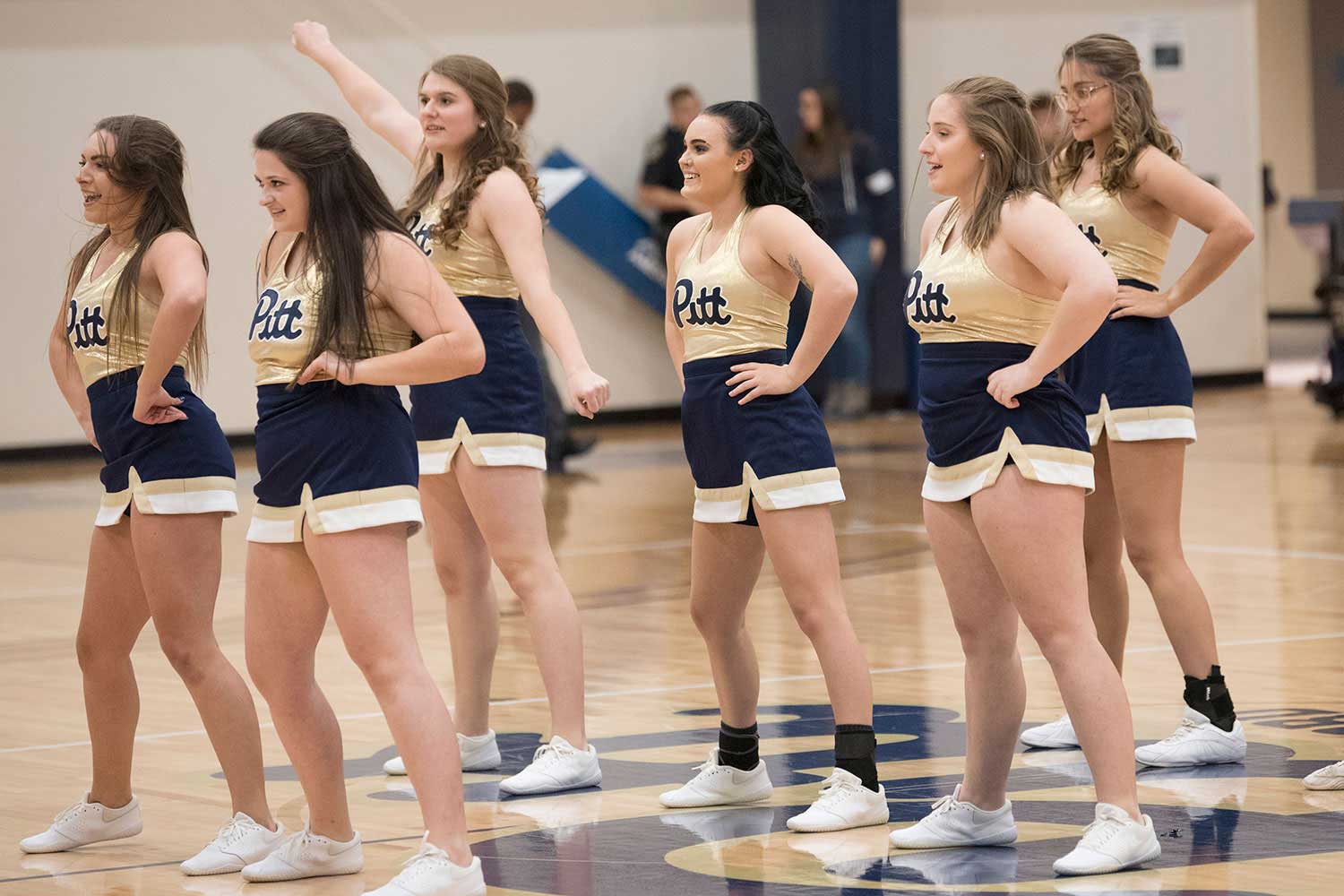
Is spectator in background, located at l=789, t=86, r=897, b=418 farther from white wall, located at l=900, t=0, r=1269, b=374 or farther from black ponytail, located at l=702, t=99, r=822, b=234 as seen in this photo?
black ponytail, located at l=702, t=99, r=822, b=234

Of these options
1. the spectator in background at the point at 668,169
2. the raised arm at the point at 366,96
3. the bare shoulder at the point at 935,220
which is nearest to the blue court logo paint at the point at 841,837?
the bare shoulder at the point at 935,220

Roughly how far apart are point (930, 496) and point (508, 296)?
4.73 feet

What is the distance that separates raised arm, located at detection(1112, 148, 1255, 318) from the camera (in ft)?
16.5

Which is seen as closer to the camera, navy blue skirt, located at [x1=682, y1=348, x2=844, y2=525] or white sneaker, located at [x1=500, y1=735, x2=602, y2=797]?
navy blue skirt, located at [x1=682, y1=348, x2=844, y2=525]

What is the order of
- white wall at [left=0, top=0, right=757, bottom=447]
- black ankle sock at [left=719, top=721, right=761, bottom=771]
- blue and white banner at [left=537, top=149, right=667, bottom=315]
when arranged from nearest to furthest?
black ankle sock at [left=719, top=721, right=761, bottom=771], white wall at [left=0, top=0, right=757, bottom=447], blue and white banner at [left=537, top=149, right=667, bottom=315]

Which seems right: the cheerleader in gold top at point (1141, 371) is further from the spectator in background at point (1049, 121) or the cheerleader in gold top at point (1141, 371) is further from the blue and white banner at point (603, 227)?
the blue and white banner at point (603, 227)

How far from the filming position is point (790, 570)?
4.57 m

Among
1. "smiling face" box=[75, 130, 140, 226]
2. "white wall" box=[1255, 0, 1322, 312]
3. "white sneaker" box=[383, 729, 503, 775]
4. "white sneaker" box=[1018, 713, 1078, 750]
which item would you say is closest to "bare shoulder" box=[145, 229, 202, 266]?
"smiling face" box=[75, 130, 140, 226]

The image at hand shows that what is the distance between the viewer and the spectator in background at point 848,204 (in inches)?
569

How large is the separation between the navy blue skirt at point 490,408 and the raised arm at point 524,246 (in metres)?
0.17

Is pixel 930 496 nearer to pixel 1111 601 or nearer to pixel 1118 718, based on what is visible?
pixel 1118 718

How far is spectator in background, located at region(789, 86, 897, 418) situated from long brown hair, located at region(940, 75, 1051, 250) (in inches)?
401

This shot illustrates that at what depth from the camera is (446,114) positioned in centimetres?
510

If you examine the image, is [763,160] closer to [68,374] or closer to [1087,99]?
[1087,99]
